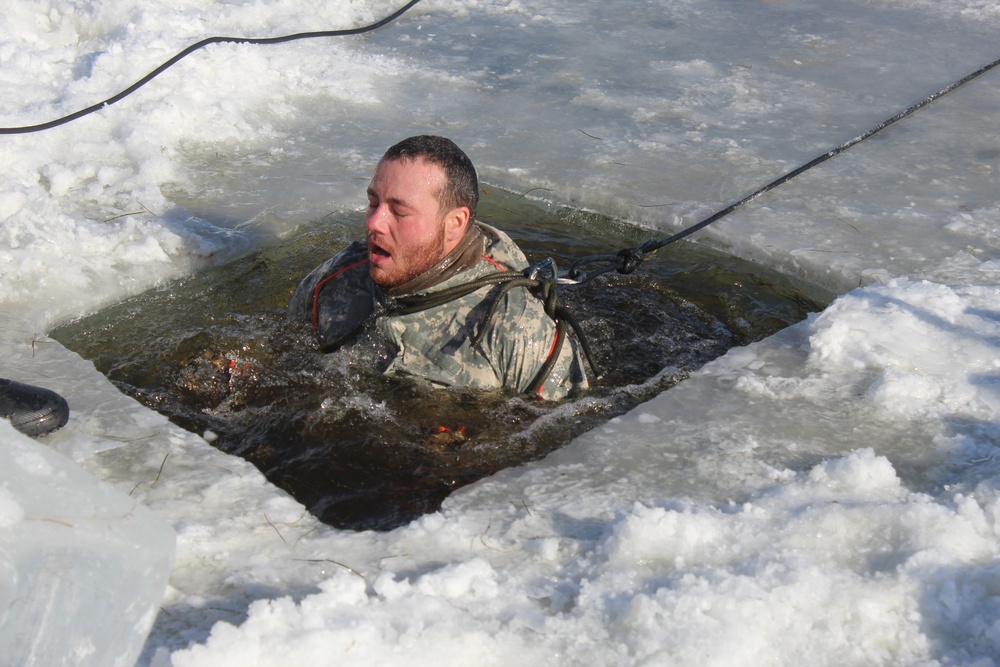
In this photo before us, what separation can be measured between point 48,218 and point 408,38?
11.9ft

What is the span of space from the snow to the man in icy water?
55 centimetres

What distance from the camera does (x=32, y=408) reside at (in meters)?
3.08

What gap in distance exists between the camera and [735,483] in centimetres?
301

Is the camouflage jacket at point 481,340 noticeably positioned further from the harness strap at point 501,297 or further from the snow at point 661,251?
the snow at point 661,251

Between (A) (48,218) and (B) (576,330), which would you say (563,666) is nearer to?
(B) (576,330)

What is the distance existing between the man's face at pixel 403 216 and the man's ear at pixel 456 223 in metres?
0.03

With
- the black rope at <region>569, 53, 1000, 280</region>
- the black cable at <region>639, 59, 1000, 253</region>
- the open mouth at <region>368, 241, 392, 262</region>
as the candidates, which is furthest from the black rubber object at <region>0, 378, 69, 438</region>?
the black cable at <region>639, 59, 1000, 253</region>

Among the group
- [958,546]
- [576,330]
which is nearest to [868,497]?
[958,546]

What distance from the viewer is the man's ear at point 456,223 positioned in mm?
3910

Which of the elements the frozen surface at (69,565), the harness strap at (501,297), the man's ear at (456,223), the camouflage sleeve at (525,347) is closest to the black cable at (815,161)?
the harness strap at (501,297)

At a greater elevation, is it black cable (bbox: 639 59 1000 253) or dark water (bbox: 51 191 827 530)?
black cable (bbox: 639 59 1000 253)

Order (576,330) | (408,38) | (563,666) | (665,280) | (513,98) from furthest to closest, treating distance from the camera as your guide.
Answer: (408,38) → (513,98) → (665,280) → (576,330) → (563,666)

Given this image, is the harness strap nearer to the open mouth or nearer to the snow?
the open mouth

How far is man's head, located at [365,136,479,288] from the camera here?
381 cm
